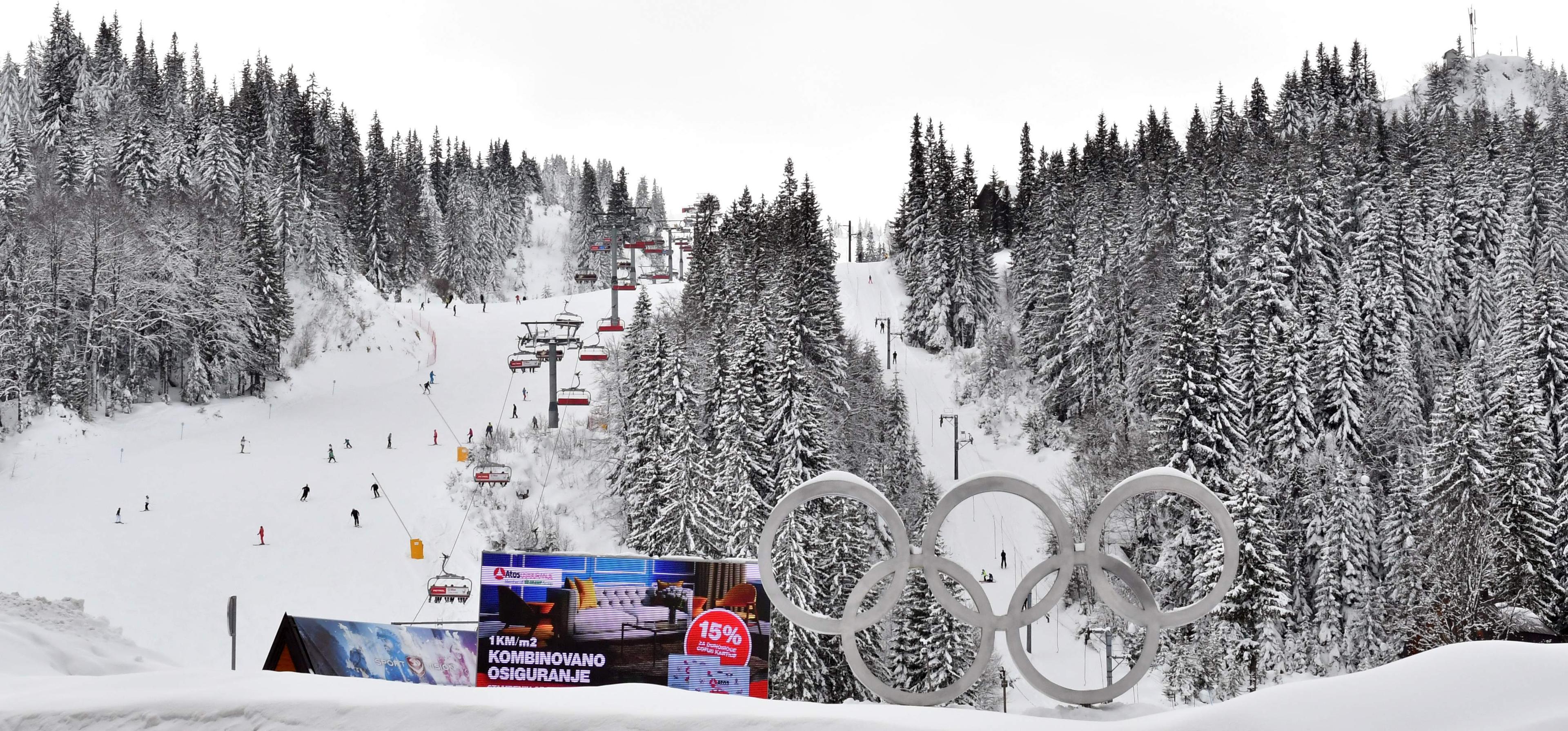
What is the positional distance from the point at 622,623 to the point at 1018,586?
35.5 feet

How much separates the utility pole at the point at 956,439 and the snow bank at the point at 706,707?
48.5 m

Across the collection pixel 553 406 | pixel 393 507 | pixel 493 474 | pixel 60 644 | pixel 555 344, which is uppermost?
pixel 555 344

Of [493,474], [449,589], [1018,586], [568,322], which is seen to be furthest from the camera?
[493,474]

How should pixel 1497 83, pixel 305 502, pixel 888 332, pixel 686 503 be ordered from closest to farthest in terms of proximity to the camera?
1. pixel 686 503
2. pixel 305 502
3. pixel 888 332
4. pixel 1497 83

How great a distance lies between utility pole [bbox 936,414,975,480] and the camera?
55188mm

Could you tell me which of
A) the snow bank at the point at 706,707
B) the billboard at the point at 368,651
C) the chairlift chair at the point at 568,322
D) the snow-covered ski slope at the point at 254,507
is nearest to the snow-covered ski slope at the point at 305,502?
the snow-covered ski slope at the point at 254,507

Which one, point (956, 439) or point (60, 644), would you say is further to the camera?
point (956, 439)

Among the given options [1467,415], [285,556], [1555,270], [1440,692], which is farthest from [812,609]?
[1555,270]

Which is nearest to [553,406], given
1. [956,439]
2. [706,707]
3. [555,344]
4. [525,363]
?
[555,344]

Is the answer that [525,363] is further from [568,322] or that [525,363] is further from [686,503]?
[686,503]

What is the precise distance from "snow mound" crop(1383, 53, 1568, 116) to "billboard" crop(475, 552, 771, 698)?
15519 cm

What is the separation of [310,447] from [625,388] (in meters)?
14.9

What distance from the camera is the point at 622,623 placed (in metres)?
18.0

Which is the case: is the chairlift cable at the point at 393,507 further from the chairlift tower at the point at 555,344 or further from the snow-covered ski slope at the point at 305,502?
the chairlift tower at the point at 555,344
